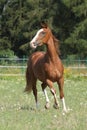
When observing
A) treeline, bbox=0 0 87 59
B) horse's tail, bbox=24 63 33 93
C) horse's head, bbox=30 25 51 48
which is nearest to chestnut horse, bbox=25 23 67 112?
horse's head, bbox=30 25 51 48

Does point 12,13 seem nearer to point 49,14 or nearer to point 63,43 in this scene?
point 49,14

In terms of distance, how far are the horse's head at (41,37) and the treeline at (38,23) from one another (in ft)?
127

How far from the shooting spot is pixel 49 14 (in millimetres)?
56156

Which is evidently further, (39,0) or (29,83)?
(39,0)

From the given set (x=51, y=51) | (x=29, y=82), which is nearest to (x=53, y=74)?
(x=51, y=51)

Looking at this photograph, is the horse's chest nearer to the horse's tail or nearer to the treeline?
the horse's tail

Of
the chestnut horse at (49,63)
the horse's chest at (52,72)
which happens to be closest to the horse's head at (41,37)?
the chestnut horse at (49,63)

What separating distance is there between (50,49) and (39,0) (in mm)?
45888

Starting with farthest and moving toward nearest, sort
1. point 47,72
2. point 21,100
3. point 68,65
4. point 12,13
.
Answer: point 12,13, point 68,65, point 21,100, point 47,72

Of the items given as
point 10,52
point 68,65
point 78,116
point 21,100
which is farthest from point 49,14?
point 78,116

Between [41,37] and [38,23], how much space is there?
4551cm

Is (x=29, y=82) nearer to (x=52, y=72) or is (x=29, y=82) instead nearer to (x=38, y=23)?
(x=52, y=72)

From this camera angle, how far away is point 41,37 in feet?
37.7

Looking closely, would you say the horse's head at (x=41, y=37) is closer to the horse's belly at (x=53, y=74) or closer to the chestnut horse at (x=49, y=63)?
the chestnut horse at (x=49, y=63)
